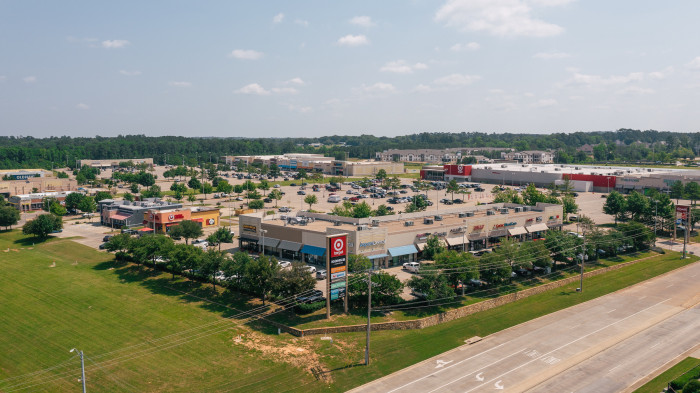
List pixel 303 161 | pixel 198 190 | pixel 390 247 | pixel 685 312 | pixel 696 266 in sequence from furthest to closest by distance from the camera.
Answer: pixel 303 161 → pixel 198 190 → pixel 696 266 → pixel 390 247 → pixel 685 312

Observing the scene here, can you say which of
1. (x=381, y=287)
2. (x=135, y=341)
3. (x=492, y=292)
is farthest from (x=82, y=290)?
(x=492, y=292)

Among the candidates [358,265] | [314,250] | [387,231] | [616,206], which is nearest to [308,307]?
[358,265]

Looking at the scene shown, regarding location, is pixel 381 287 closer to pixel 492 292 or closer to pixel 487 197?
pixel 492 292

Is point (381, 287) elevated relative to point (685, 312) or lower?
elevated

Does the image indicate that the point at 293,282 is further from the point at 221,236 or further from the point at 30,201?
the point at 30,201

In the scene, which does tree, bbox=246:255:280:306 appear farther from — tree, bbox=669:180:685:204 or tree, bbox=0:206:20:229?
tree, bbox=669:180:685:204

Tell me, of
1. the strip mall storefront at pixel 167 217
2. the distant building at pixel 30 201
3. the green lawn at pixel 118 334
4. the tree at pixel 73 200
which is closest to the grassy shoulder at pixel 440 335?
the green lawn at pixel 118 334

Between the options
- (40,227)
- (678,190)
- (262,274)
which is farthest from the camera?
(678,190)

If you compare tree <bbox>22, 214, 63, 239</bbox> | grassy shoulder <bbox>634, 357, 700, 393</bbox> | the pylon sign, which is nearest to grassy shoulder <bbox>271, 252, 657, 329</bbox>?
the pylon sign
